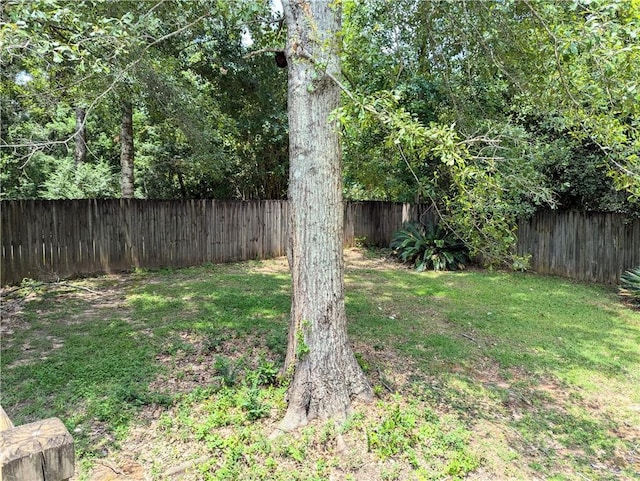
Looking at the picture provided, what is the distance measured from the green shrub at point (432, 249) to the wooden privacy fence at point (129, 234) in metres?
1.50

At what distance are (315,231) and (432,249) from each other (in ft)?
22.1

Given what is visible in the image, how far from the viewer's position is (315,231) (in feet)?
9.38

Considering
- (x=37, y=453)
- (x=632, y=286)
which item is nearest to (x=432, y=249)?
(x=632, y=286)

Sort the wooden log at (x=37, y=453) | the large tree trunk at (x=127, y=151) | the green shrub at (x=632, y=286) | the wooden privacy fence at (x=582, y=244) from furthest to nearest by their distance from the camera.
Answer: the large tree trunk at (x=127, y=151) → the wooden privacy fence at (x=582, y=244) → the green shrub at (x=632, y=286) → the wooden log at (x=37, y=453)

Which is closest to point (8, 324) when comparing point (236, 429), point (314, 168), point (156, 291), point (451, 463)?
point (156, 291)

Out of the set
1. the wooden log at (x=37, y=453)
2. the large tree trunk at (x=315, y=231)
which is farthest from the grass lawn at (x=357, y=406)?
the wooden log at (x=37, y=453)

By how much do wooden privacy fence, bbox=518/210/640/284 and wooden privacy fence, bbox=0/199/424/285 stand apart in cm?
315

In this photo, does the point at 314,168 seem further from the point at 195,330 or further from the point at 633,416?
the point at 633,416

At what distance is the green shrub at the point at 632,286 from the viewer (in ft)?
20.5

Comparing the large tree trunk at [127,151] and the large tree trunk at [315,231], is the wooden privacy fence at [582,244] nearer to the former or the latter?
the large tree trunk at [315,231]

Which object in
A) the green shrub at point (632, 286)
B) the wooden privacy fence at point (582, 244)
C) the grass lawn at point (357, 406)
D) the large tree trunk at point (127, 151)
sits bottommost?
the grass lawn at point (357, 406)

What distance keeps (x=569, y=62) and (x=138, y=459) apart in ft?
12.2

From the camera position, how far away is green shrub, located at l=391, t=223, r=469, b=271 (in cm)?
891

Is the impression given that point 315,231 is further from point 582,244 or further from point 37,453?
point 582,244
